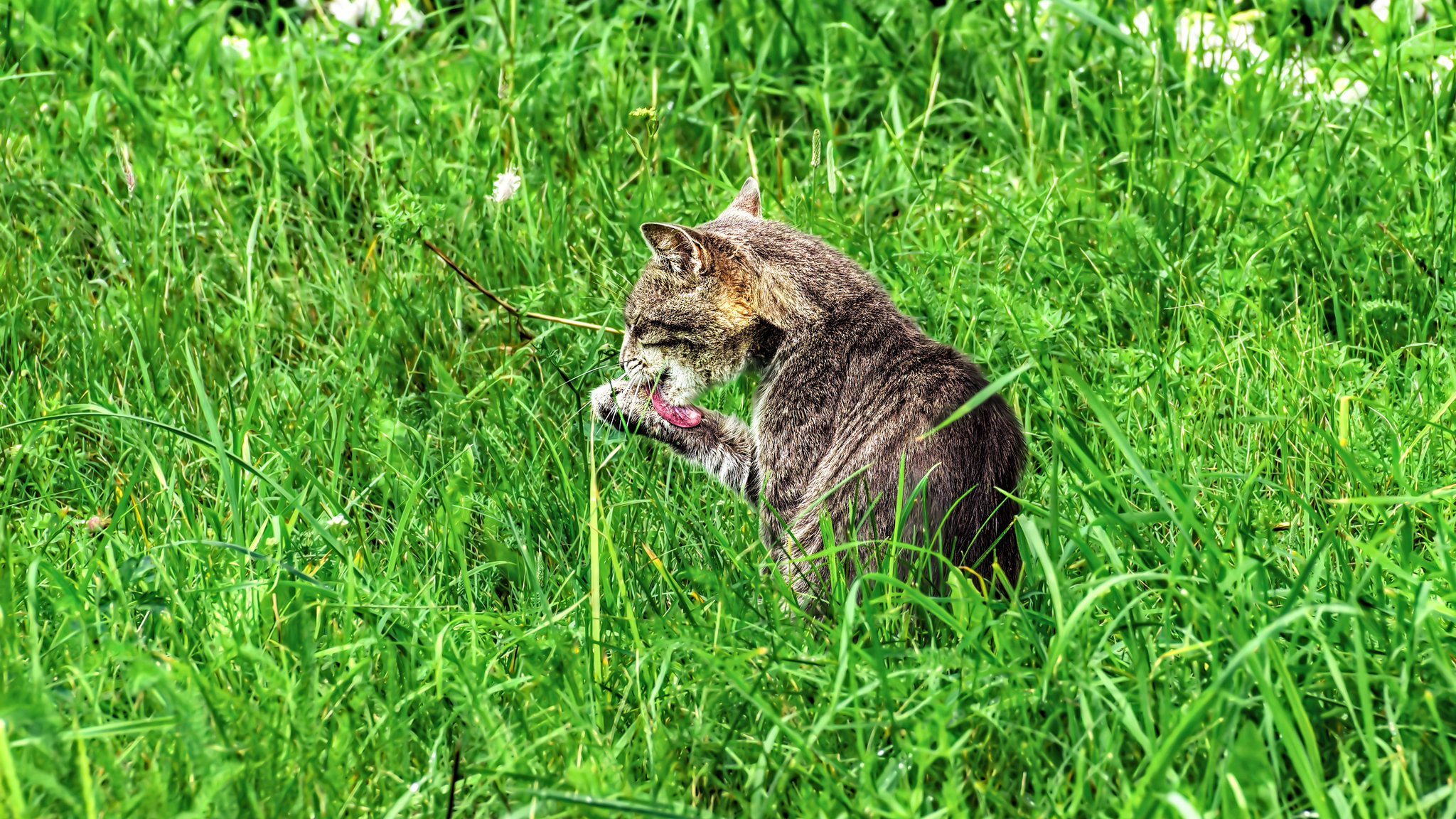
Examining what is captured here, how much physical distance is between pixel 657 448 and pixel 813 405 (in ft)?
2.33

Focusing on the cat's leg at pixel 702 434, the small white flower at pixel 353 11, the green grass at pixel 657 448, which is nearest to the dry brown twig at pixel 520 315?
the green grass at pixel 657 448

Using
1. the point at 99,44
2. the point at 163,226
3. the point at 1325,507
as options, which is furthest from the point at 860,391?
the point at 99,44

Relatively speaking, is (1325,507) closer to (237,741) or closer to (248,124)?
Answer: (237,741)

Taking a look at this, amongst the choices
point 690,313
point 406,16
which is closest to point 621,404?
point 690,313

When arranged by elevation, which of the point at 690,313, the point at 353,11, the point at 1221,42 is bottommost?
the point at 690,313

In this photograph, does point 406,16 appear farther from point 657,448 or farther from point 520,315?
point 657,448

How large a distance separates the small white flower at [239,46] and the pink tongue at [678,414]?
9.63 feet

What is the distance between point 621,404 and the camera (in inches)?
148

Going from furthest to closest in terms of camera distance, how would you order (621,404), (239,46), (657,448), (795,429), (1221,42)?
(239,46), (1221,42), (657,448), (621,404), (795,429)

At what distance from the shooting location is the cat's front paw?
3.68 meters

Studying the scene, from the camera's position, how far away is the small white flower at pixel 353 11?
593cm

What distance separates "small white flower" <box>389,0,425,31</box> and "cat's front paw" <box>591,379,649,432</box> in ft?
8.53

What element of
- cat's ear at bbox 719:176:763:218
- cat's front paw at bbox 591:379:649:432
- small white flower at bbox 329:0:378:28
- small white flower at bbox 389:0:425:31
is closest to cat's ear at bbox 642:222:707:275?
cat's front paw at bbox 591:379:649:432

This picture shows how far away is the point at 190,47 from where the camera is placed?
567 cm
